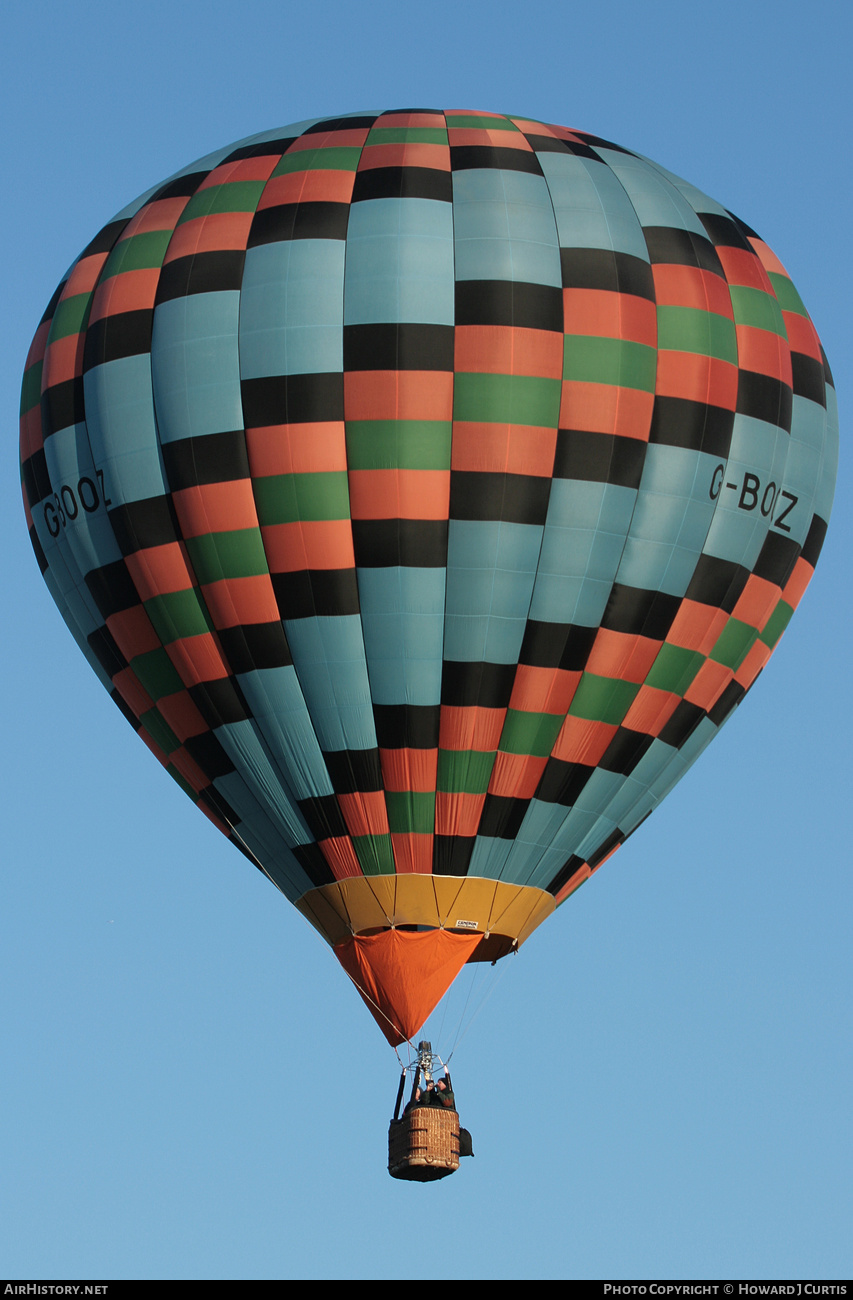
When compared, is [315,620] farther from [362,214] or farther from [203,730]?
[362,214]

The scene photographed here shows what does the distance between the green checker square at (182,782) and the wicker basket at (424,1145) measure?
3569 mm

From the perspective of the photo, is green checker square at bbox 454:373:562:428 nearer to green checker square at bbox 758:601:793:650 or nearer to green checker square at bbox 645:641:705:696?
green checker square at bbox 645:641:705:696

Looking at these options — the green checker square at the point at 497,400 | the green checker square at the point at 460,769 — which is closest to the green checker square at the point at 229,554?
the green checker square at the point at 497,400

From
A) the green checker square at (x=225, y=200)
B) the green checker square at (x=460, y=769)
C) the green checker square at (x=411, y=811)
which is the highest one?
the green checker square at (x=225, y=200)

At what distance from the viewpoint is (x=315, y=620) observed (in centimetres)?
2070

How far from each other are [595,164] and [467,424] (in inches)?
126

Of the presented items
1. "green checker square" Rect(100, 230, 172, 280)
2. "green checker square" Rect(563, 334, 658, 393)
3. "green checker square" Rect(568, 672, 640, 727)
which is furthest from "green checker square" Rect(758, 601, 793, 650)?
"green checker square" Rect(100, 230, 172, 280)

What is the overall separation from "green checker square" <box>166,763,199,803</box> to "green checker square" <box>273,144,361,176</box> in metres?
Result: 5.36

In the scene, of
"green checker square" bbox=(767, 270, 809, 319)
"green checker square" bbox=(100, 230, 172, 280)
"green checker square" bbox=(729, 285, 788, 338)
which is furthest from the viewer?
"green checker square" bbox=(767, 270, 809, 319)

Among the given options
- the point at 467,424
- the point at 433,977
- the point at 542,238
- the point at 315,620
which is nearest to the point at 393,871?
the point at 433,977

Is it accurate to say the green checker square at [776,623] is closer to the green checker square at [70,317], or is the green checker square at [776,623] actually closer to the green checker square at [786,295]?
the green checker square at [786,295]

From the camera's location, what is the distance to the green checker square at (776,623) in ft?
73.7

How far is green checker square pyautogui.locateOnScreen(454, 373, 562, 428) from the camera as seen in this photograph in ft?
67.3

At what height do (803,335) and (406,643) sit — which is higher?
(803,335)
